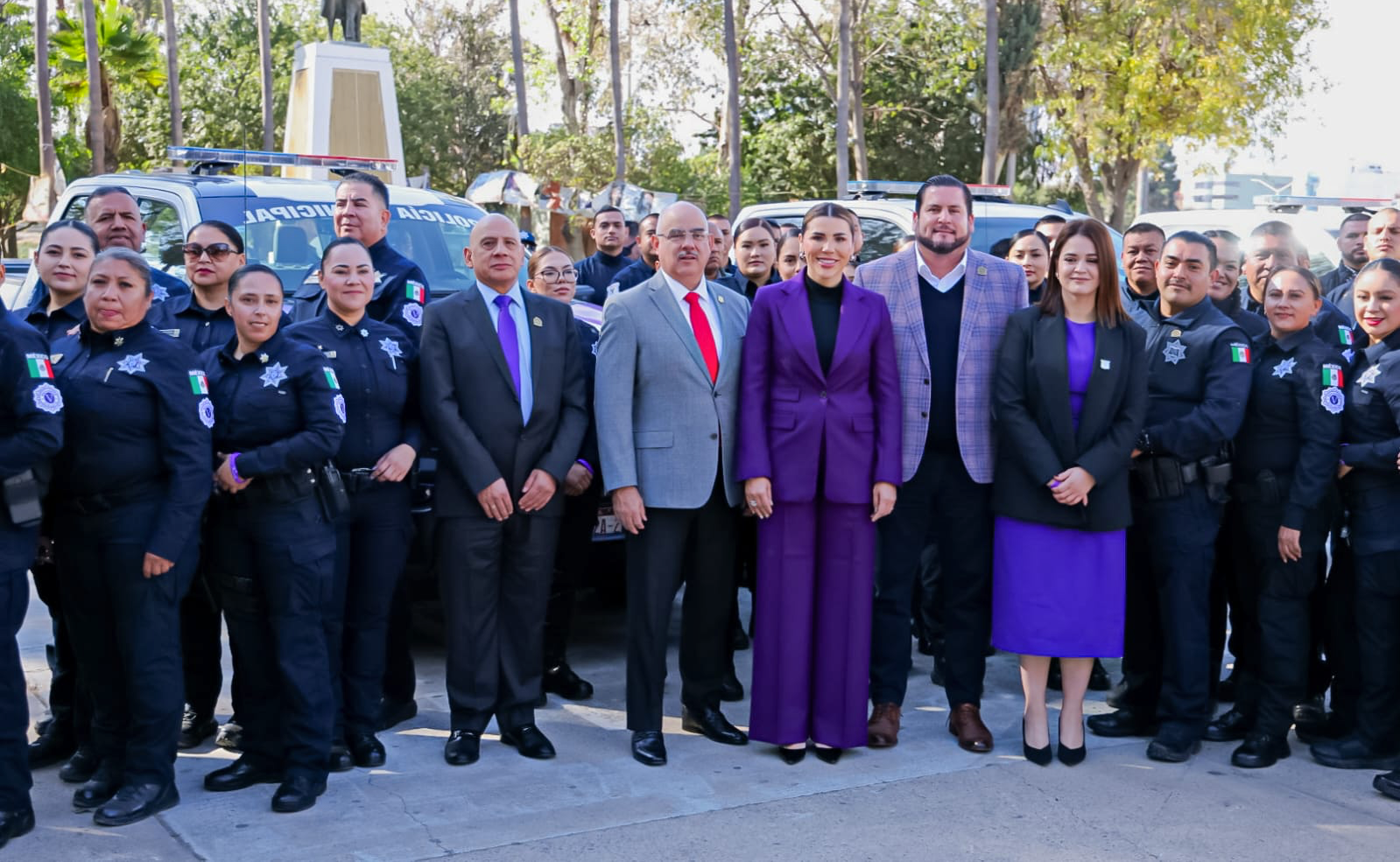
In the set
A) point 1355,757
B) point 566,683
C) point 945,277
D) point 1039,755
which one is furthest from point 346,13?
point 1355,757

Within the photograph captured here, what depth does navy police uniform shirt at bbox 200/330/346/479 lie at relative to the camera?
4703 millimetres

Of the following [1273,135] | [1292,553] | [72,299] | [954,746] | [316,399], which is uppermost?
[1273,135]

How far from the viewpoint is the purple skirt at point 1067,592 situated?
524 cm

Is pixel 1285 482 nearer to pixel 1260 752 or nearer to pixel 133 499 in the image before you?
pixel 1260 752

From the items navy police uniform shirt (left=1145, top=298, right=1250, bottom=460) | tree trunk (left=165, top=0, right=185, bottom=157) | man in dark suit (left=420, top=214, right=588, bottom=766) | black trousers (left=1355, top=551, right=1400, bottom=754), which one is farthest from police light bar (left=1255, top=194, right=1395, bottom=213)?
tree trunk (left=165, top=0, right=185, bottom=157)

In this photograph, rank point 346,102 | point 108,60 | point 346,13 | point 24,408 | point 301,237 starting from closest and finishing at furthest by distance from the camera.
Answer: point 24,408, point 301,237, point 346,102, point 346,13, point 108,60

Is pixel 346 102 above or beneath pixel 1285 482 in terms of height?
above

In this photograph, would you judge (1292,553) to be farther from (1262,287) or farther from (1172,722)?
(1262,287)

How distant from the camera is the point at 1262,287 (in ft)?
21.0

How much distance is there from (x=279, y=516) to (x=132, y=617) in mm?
549

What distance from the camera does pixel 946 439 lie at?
5453 millimetres

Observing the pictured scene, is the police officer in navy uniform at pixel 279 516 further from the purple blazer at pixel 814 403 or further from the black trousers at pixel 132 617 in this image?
the purple blazer at pixel 814 403

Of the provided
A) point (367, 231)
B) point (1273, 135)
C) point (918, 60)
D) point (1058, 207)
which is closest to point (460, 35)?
point (918, 60)

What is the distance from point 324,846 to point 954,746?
7.81ft
